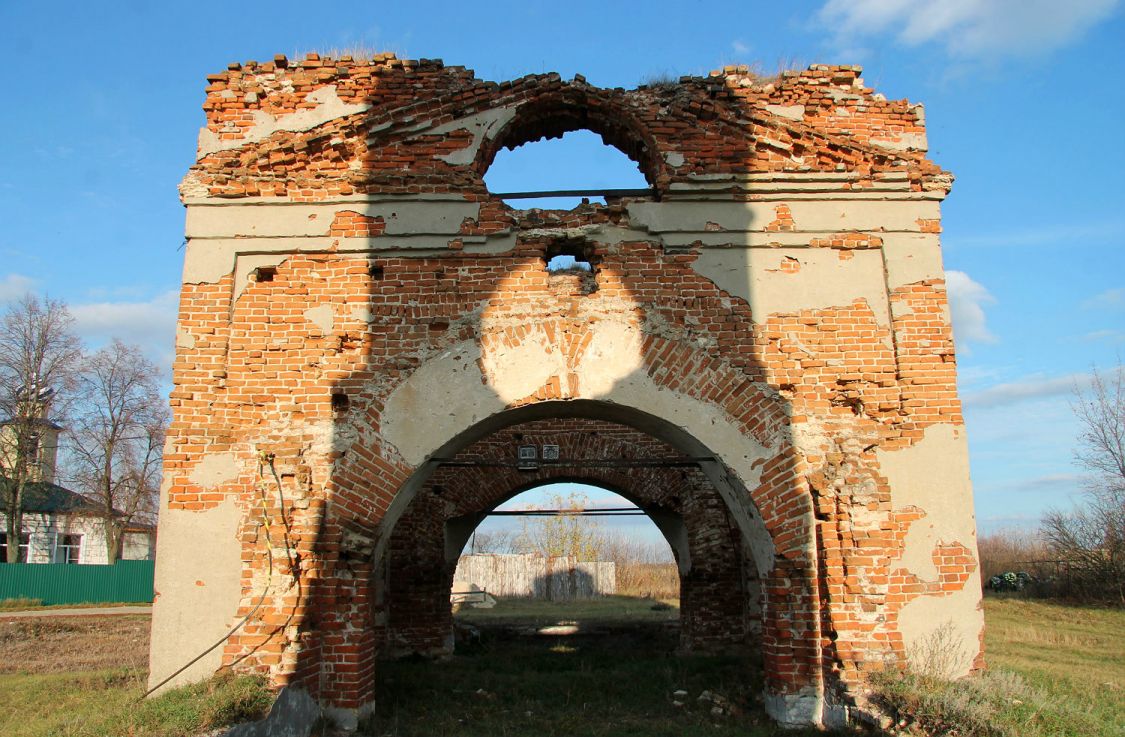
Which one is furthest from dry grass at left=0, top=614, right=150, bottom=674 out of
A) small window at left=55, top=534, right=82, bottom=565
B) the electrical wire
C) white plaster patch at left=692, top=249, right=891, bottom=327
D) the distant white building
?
small window at left=55, top=534, right=82, bottom=565

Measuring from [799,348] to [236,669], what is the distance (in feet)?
15.9

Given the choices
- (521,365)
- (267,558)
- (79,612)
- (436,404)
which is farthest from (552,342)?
(79,612)

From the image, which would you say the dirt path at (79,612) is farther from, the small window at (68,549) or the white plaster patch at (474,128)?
the white plaster patch at (474,128)

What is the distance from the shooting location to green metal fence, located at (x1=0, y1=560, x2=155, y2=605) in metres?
21.3

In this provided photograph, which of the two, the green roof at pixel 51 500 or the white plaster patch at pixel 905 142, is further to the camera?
the green roof at pixel 51 500

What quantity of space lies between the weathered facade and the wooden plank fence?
75.0ft

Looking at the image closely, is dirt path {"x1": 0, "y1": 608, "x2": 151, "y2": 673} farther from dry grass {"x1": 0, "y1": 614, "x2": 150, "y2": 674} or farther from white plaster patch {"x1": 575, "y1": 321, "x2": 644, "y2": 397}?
white plaster patch {"x1": 575, "y1": 321, "x2": 644, "y2": 397}

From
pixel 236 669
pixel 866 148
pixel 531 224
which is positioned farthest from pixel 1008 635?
pixel 236 669

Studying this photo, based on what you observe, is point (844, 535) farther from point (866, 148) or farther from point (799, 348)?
point (866, 148)

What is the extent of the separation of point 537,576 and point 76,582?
14738mm

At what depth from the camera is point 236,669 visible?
5.57 m

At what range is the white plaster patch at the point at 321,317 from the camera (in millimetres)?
6242

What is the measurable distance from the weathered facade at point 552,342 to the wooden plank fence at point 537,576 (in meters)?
22.9

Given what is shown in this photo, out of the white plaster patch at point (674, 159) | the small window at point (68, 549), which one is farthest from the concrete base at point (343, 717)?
the small window at point (68, 549)
